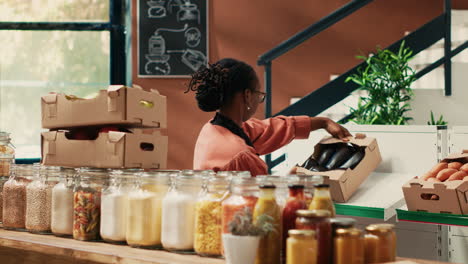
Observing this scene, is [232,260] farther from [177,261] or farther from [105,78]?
[105,78]

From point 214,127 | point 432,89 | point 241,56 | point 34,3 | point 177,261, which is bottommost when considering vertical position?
point 177,261

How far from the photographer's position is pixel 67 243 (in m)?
2.15

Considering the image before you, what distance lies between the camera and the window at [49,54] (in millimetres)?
5980

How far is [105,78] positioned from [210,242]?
4550 millimetres


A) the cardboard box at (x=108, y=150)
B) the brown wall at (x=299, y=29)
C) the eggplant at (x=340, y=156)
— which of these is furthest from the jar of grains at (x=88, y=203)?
the brown wall at (x=299, y=29)

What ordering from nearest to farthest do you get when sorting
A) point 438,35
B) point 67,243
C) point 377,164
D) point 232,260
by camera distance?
point 232,260
point 67,243
point 377,164
point 438,35

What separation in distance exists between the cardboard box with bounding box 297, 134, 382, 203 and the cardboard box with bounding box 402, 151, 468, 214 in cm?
31

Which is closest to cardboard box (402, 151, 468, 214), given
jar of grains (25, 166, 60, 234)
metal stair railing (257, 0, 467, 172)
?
jar of grains (25, 166, 60, 234)

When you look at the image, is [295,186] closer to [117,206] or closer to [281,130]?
[117,206]

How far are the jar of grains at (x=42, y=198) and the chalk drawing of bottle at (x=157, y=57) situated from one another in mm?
3681

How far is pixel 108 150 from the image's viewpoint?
2533 mm

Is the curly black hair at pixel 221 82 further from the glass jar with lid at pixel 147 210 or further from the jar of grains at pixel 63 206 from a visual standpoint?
the glass jar with lid at pixel 147 210

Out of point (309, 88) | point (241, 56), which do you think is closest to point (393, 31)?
point (309, 88)

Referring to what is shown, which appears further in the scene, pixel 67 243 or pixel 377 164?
pixel 377 164
